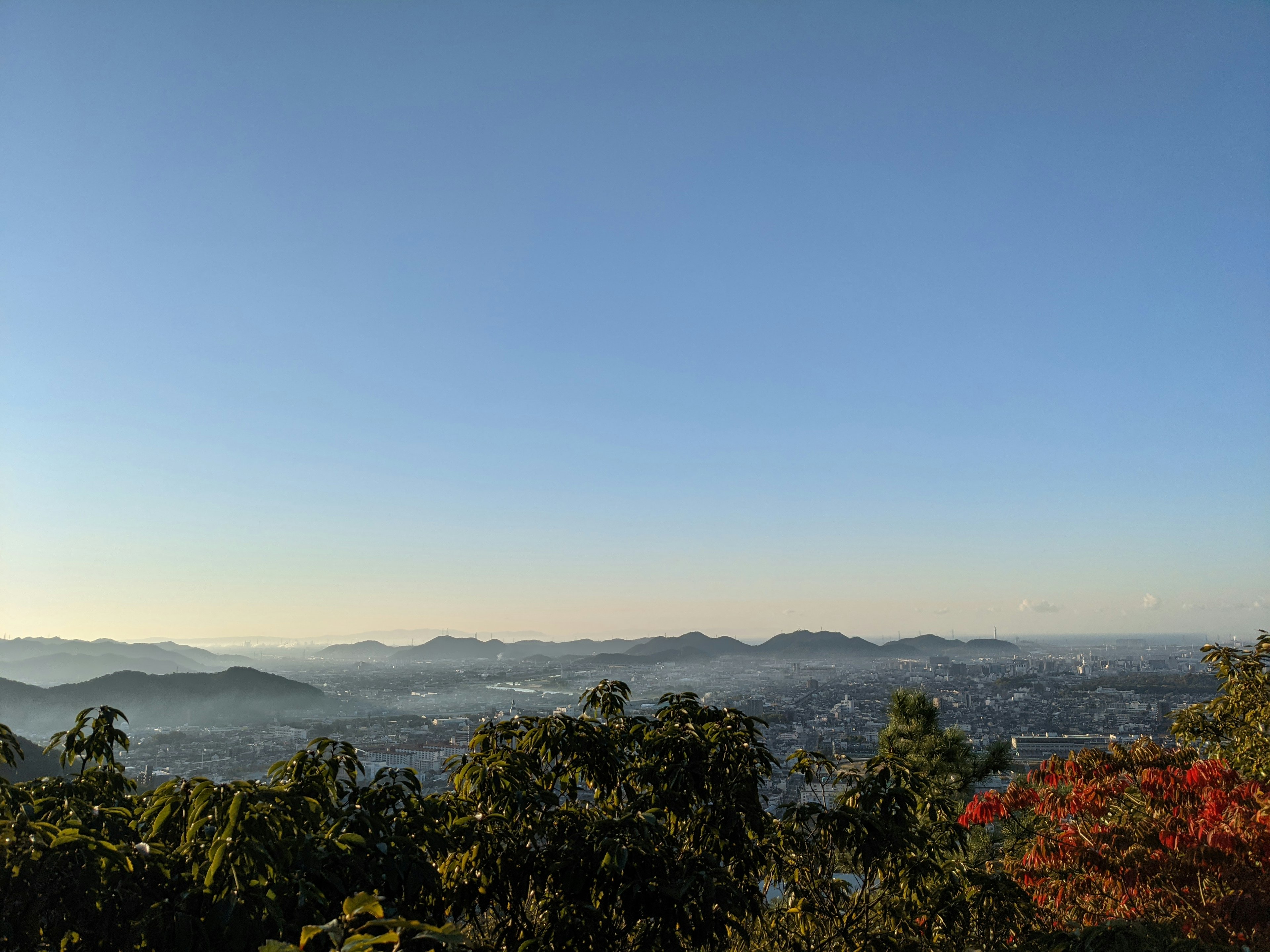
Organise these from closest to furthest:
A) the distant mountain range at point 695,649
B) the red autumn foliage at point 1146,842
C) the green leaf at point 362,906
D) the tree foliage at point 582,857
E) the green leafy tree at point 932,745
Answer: the green leaf at point 362,906
the tree foliage at point 582,857
the red autumn foliage at point 1146,842
the green leafy tree at point 932,745
the distant mountain range at point 695,649

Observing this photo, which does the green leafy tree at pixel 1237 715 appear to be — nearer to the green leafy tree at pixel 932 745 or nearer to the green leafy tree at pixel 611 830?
the green leafy tree at pixel 932 745

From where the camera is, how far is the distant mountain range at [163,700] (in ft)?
99.0

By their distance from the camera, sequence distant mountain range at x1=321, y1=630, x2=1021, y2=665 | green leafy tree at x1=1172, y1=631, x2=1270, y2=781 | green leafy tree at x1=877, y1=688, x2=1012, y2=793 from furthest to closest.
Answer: distant mountain range at x1=321, y1=630, x2=1021, y2=665 → green leafy tree at x1=877, y1=688, x2=1012, y2=793 → green leafy tree at x1=1172, y1=631, x2=1270, y2=781

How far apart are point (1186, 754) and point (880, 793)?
6.44 meters

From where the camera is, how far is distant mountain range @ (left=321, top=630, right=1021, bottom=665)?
3605 inches

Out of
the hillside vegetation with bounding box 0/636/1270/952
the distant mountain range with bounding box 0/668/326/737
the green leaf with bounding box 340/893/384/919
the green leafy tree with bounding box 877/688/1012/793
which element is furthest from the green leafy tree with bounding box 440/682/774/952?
the distant mountain range with bounding box 0/668/326/737

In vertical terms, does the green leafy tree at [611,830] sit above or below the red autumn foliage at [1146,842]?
above

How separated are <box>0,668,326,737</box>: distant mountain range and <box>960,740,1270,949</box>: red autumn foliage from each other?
99.5ft

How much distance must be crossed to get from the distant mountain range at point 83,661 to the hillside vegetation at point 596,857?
4293cm

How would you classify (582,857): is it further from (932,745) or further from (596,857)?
(932,745)

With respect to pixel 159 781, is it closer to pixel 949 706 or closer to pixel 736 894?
pixel 736 894

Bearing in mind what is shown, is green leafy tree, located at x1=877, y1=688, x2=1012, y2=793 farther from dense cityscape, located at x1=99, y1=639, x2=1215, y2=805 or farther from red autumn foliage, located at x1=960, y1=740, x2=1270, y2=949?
red autumn foliage, located at x1=960, y1=740, x2=1270, y2=949

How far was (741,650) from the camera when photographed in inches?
3915

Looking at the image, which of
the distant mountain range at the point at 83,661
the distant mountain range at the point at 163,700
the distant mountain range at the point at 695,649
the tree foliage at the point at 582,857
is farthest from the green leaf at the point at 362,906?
the distant mountain range at the point at 695,649
